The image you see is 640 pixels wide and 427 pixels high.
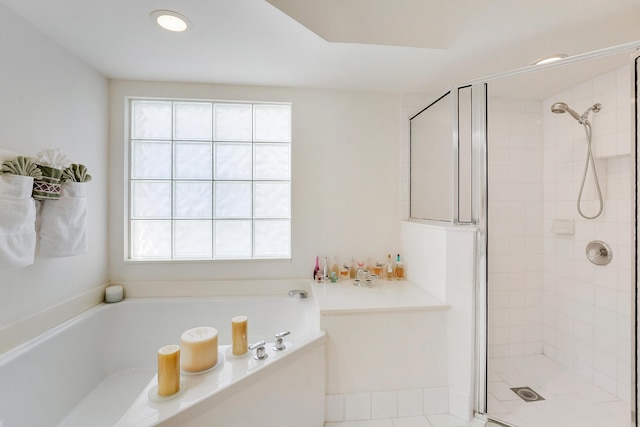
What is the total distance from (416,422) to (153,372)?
1684 mm

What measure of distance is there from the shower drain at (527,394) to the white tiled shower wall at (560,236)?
0.80 ft

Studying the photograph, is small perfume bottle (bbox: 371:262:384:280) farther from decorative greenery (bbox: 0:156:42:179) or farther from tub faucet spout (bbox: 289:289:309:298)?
decorative greenery (bbox: 0:156:42:179)

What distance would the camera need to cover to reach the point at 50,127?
56.7 inches

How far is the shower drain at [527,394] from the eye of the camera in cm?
154

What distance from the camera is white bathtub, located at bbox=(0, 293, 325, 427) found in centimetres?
100

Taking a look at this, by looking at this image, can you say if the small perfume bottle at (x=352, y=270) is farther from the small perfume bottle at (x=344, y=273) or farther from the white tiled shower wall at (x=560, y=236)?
the white tiled shower wall at (x=560, y=236)

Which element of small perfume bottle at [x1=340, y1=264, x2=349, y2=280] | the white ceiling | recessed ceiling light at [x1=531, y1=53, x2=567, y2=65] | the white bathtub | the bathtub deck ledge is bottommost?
the white bathtub

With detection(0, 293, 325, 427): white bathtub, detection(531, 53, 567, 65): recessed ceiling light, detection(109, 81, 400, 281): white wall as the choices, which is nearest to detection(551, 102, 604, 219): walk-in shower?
detection(531, 53, 567, 65): recessed ceiling light

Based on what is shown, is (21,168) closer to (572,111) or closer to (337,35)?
(337,35)

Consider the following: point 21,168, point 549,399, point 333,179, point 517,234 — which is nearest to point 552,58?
point 517,234

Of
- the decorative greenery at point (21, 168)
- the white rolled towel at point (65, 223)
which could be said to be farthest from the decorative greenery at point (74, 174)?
the decorative greenery at point (21, 168)

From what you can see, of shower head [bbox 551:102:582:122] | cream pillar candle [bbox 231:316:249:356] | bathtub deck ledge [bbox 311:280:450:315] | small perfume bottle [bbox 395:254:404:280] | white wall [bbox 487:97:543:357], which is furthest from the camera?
small perfume bottle [bbox 395:254:404:280]

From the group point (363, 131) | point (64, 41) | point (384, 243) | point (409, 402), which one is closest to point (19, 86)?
point (64, 41)

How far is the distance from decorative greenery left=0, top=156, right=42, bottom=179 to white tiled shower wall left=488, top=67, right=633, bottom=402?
7.64 feet
